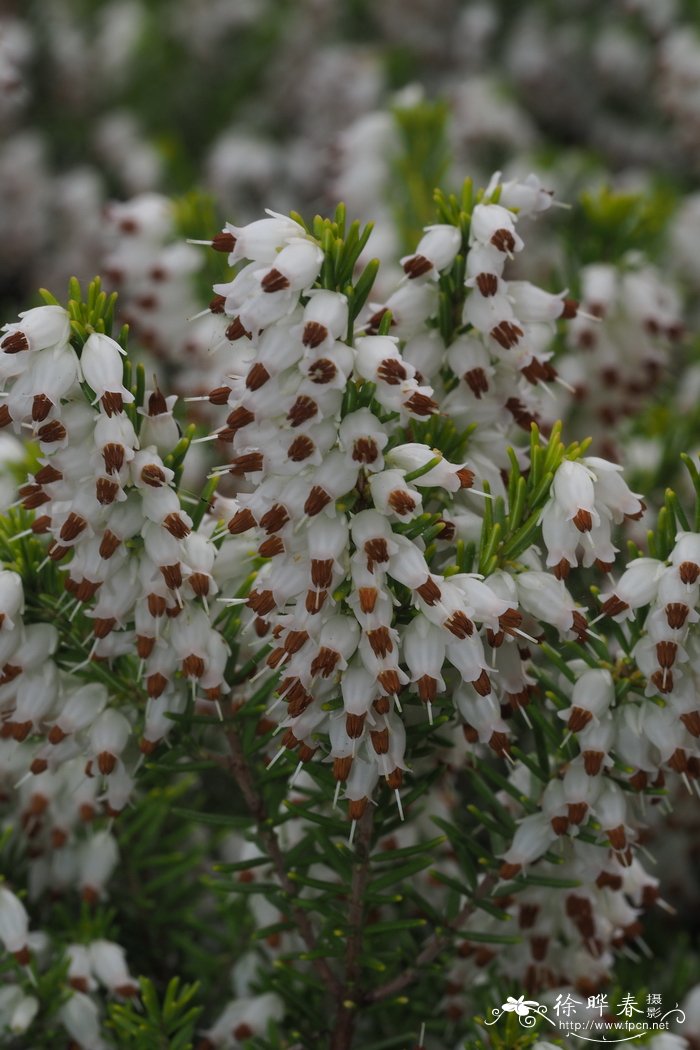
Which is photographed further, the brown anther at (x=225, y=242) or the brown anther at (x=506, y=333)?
the brown anther at (x=506, y=333)

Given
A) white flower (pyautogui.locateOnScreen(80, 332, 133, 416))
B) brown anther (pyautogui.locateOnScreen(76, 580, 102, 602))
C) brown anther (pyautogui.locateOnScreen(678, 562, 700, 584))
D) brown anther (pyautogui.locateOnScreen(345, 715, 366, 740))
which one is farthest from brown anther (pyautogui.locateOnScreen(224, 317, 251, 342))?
brown anther (pyautogui.locateOnScreen(678, 562, 700, 584))

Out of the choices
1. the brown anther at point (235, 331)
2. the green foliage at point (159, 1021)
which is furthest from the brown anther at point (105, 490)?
the green foliage at point (159, 1021)

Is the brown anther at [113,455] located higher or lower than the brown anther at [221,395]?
lower

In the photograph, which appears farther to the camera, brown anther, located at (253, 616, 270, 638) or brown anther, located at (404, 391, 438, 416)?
brown anther, located at (253, 616, 270, 638)

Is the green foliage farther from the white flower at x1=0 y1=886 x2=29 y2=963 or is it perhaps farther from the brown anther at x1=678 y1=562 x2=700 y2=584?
the brown anther at x1=678 y1=562 x2=700 y2=584

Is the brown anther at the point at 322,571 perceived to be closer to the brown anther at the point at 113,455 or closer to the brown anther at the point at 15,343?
the brown anther at the point at 113,455

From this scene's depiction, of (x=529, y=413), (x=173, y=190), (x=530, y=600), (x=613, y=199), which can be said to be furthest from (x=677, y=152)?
(x=530, y=600)
